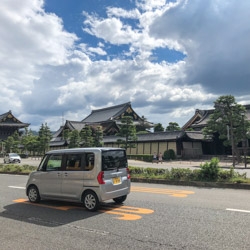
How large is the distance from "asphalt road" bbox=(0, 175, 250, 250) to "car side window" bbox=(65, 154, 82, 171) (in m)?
1.15

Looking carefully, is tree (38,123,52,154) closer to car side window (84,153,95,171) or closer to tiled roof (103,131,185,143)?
tiled roof (103,131,185,143)

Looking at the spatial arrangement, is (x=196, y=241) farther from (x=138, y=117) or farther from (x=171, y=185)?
(x=138, y=117)

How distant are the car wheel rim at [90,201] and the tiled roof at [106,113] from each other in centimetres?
5046

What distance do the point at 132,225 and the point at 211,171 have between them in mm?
7075

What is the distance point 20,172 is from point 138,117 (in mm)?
46016

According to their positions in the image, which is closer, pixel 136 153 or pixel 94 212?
pixel 94 212

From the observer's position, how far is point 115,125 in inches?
2119

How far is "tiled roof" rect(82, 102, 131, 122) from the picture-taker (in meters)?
61.2

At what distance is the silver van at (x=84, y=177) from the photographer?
6.66 metres

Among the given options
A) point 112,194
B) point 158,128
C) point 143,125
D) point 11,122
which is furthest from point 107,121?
point 112,194

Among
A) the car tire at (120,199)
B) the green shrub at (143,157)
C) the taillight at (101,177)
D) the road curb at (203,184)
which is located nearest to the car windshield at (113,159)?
the taillight at (101,177)

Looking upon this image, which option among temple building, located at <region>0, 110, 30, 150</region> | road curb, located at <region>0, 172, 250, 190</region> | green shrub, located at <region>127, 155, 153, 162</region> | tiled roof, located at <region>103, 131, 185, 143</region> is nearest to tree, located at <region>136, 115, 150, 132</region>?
tiled roof, located at <region>103, 131, 185, 143</region>

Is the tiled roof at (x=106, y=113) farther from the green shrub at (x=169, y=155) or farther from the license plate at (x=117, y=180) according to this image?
the license plate at (x=117, y=180)

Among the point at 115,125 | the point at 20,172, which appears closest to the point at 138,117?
the point at 115,125
